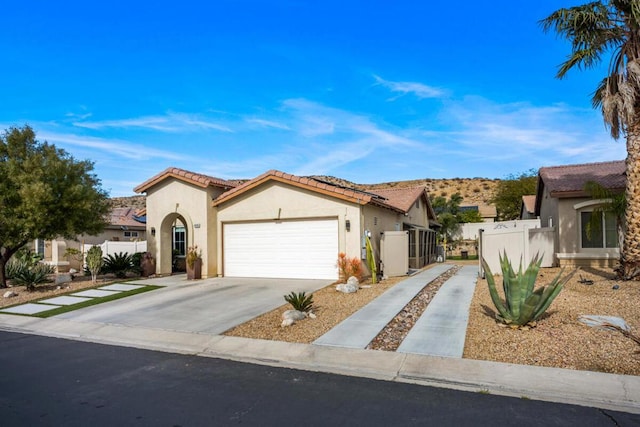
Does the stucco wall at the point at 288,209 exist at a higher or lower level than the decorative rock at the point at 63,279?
higher

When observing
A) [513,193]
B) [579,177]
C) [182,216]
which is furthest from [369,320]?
[513,193]

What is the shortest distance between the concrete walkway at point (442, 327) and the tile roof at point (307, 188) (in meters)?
4.24

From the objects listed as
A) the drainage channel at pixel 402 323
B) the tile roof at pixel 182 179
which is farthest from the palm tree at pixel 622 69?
the tile roof at pixel 182 179

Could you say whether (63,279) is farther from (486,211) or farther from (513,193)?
(486,211)

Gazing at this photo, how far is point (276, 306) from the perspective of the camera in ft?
36.6

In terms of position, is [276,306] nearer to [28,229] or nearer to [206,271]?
[206,271]

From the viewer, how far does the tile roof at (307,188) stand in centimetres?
1488

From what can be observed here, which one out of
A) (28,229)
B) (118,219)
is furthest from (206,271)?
(118,219)

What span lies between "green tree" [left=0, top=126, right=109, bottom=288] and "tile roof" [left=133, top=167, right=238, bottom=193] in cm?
214

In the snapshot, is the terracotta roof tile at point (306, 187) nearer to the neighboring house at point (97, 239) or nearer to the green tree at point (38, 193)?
the green tree at point (38, 193)

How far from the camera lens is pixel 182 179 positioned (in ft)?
57.3

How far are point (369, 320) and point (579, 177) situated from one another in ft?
43.2

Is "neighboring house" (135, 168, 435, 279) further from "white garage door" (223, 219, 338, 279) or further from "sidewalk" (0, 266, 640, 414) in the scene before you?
"sidewalk" (0, 266, 640, 414)

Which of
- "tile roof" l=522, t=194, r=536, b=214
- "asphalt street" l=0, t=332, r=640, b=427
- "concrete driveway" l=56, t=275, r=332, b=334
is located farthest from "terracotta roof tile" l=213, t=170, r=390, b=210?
"tile roof" l=522, t=194, r=536, b=214
